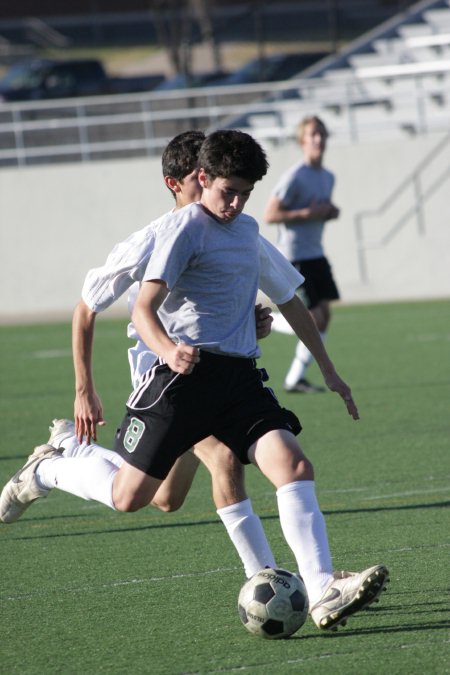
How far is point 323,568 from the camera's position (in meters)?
4.77

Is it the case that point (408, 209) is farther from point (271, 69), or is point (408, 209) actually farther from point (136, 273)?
point (136, 273)

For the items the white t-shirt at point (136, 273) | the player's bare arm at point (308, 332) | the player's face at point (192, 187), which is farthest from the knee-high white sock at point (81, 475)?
the player's face at point (192, 187)

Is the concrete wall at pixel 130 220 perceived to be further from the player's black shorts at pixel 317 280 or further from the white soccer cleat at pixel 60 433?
the white soccer cleat at pixel 60 433

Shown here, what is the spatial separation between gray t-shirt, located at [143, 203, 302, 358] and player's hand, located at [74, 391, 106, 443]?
0.50 m

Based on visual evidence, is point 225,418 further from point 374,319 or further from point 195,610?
point 374,319

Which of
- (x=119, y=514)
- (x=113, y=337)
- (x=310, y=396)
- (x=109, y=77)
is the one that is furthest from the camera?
(x=109, y=77)

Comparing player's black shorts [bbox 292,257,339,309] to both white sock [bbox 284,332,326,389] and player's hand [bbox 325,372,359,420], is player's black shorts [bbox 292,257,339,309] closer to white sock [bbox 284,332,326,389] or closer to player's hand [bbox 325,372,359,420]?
white sock [bbox 284,332,326,389]

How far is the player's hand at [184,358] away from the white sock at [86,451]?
3.37ft

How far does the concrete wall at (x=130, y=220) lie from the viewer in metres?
22.1

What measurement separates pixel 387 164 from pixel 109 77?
20.6 meters

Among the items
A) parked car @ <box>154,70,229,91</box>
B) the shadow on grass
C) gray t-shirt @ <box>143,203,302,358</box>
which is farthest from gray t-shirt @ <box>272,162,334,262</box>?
parked car @ <box>154,70,229,91</box>

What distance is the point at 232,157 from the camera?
4.72 m

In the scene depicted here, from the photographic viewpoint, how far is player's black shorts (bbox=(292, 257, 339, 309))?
36.6ft

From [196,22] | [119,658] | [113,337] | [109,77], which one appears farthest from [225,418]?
[196,22]
